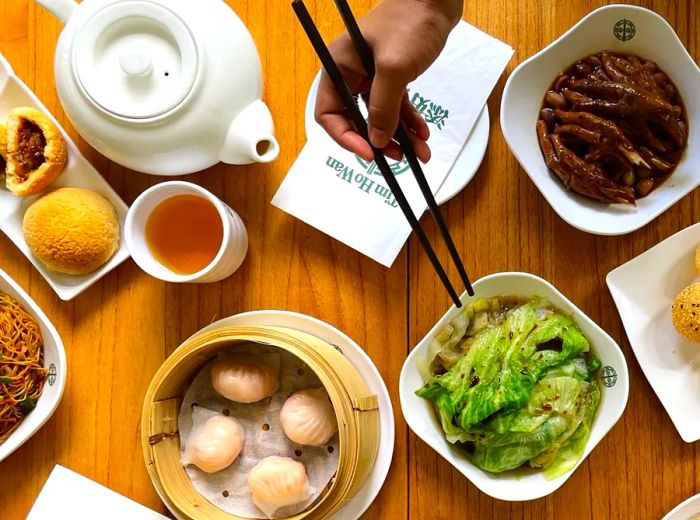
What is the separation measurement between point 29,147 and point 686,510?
1.36 metres

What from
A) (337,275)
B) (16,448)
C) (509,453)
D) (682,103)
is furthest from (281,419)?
(682,103)

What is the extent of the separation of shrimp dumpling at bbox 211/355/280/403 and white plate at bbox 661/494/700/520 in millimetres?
745

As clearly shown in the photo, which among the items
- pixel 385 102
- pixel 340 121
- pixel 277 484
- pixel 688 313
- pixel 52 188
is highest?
pixel 385 102

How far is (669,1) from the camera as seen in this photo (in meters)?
1.31

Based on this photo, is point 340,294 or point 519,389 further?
point 340,294

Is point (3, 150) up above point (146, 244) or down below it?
above

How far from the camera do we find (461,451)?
127 cm

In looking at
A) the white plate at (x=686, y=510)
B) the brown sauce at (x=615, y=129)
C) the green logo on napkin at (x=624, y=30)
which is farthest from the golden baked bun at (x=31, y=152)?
the white plate at (x=686, y=510)

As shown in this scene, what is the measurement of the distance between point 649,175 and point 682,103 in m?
0.14

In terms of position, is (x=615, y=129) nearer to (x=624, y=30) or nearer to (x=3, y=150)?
(x=624, y=30)

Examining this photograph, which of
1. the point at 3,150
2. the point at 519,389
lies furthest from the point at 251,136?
the point at 519,389

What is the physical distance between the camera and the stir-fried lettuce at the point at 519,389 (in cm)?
120

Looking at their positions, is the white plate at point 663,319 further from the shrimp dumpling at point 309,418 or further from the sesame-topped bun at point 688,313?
the shrimp dumpling at point 309,418

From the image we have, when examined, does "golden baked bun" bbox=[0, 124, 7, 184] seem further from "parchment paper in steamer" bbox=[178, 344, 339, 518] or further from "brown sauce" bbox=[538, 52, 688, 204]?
"brown sauce" bbox=[538, 52, 688, 204]
